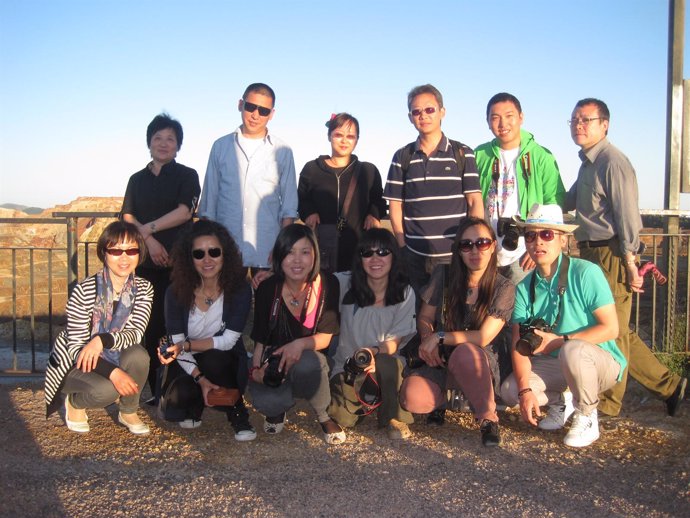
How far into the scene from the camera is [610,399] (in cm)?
415

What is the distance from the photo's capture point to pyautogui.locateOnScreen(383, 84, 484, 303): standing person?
4629 mm

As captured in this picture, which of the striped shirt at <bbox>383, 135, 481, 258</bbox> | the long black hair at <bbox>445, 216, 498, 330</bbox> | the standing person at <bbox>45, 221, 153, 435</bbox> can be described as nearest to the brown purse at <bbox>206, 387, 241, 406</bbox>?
the standing person at <bbox>45, 221, 153, 435</bbox>

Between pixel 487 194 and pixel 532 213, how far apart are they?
78cm

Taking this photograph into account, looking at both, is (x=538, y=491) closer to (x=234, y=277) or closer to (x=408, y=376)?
(x=408, y=376)

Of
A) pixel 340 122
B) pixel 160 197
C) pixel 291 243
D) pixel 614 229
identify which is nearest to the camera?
pixel 291 243

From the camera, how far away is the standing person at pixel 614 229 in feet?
14.1

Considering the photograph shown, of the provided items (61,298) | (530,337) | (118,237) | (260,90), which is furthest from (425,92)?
(61,298)

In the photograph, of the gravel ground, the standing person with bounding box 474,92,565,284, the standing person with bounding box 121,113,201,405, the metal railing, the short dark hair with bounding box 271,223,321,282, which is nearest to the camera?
the gravel ground

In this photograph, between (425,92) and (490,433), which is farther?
(425,92)

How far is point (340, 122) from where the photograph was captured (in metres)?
4.91

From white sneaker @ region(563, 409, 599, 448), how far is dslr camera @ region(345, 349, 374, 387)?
1.25 m

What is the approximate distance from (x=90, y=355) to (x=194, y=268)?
84 cm

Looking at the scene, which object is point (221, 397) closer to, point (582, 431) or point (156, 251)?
point (156, 251)

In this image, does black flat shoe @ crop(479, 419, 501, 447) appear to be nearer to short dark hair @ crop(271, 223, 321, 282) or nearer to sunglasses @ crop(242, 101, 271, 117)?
short dark hair @ crop(271, 223, 321, 282)
